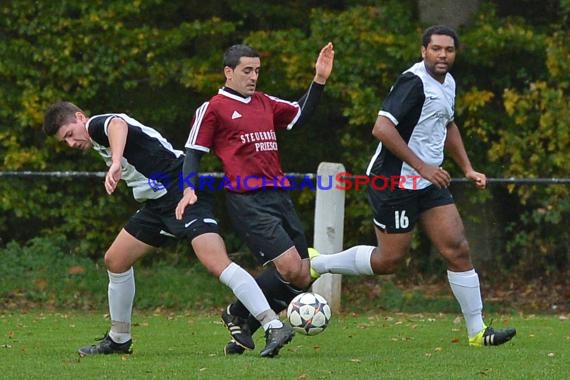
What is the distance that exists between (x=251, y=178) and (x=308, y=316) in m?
0.94

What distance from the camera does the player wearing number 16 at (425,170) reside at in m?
8.31

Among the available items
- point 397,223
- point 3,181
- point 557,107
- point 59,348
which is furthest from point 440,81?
point 3,181

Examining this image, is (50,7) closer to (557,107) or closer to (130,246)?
(557,107)

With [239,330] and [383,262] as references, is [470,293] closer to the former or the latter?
[383,262]

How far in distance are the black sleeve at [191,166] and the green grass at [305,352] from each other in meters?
1.10

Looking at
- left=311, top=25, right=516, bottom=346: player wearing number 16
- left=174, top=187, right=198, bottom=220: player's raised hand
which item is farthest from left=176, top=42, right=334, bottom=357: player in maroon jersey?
left=311, top=25, right=516, bottom=346: player wearing number 16

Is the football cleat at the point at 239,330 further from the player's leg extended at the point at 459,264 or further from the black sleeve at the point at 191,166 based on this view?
the player's leg extended at the point at 459,264

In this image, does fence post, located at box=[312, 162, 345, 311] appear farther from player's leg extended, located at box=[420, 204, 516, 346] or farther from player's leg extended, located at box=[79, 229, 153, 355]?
player's leg extended, located at box=[79, 229, 153, 355]

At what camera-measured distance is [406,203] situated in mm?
8438

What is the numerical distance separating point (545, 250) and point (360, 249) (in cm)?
650

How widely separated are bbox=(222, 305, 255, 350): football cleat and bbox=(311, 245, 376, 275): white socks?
76 cm

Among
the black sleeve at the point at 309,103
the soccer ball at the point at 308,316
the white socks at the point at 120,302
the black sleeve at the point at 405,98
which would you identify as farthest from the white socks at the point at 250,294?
the black sleeve at the point at 405,98

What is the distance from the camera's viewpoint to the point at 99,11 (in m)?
15.2

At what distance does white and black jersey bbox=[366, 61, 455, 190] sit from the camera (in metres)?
8.33
